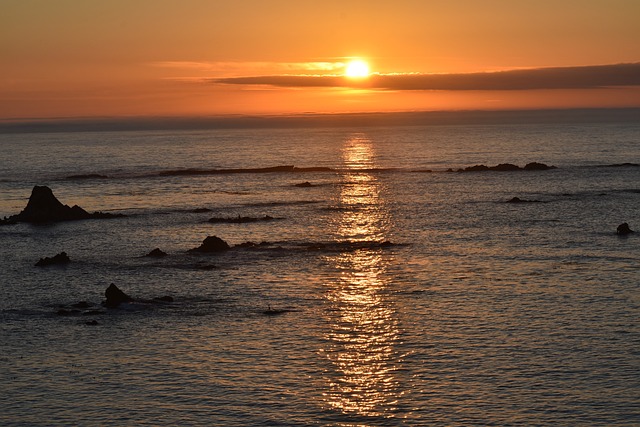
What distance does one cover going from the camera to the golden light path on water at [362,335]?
4038cm

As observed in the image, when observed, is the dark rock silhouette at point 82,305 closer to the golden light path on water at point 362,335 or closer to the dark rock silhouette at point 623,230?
the golden light path on water at point 362,335

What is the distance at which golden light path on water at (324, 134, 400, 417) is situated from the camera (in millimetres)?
40375

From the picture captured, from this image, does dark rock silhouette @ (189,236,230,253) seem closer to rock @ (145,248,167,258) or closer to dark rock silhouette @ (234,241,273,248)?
dark rock silhouette @ (234,241,273,248)

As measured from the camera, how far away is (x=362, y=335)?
51.5m

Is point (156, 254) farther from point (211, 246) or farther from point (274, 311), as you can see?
point (274, 311)

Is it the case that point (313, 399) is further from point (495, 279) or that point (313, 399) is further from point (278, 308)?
point (495, 279)

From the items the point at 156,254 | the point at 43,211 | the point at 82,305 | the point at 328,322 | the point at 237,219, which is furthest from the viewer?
the point at 43,211

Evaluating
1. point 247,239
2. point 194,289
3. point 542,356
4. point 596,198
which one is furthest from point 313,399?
point 596,198

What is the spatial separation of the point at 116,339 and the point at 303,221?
59.3 m

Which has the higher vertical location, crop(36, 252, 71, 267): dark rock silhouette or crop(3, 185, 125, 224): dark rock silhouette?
crop(3, 185, 125, 224): dark rock silhouette

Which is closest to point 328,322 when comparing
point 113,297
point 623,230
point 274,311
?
point 274,311

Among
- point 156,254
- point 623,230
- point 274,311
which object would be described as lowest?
point 274,311

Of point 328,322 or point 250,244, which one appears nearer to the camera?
point 328,322

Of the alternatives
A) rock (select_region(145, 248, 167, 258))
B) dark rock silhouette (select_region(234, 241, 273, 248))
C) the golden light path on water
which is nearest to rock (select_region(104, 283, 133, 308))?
the golden light path on water
